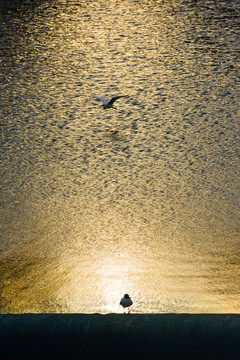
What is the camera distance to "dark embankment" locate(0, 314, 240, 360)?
77.9 inches

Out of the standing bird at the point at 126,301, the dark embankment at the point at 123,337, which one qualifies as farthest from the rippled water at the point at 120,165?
the dark embankment at the point at 123,337

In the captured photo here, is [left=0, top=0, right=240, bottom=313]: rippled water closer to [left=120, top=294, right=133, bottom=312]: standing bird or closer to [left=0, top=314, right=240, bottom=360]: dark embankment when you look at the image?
[left=120, top=294, right=133, bottom=312]: standing bird

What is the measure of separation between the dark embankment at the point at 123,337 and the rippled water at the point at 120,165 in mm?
5120

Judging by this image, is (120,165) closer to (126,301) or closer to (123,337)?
(126,301)

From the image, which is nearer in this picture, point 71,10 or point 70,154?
point 70,154

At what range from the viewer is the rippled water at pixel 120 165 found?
311 inches

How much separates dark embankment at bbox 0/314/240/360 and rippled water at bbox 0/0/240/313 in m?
5.12

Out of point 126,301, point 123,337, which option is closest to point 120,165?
point 126,301

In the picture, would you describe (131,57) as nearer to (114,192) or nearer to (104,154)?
(104,154)

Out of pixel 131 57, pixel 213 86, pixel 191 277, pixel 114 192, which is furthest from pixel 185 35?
pixel 191 277

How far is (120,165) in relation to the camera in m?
12.0

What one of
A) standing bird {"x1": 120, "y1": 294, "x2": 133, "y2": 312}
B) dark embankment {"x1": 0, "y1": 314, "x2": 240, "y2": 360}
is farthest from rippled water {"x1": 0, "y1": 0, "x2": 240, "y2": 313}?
dark embankment {"x1": 0, "y1": 314, "x2": 240, "y2": 360}

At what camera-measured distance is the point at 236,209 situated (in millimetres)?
9867

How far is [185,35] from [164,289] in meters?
14.8
